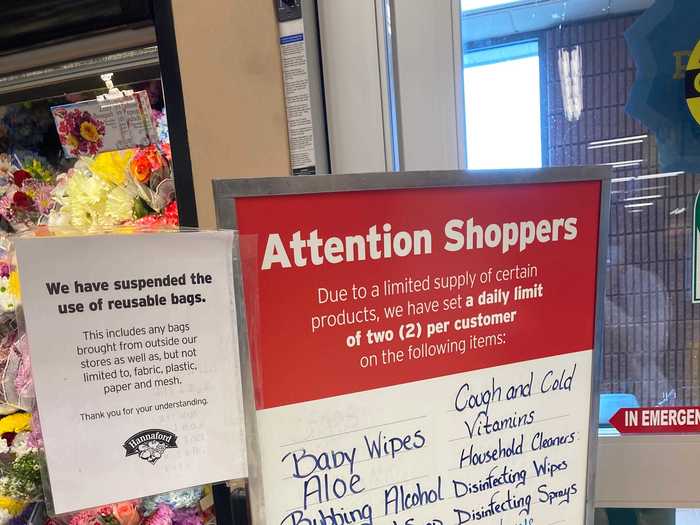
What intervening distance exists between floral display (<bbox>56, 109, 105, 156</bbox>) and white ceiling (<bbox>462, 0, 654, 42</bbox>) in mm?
970

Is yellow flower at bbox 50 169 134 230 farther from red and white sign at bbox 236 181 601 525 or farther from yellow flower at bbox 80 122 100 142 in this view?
red and white sign at bbox 236 181 601 525

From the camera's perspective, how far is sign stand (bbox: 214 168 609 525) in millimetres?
632

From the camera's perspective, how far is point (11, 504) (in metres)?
1.21

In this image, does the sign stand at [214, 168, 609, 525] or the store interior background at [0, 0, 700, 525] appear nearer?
the sign stand at [214, 168, 609, 525]

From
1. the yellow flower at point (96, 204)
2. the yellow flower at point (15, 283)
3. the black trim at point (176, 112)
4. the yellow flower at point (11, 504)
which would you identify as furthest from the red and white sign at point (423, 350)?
the yellow flower at point (11, 504)

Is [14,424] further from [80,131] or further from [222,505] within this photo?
[80,131]

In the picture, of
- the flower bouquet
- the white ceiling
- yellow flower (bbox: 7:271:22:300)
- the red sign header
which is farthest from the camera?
the flower bouquet

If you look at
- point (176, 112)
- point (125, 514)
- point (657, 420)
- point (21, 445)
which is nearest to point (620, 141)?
point (657, 420)

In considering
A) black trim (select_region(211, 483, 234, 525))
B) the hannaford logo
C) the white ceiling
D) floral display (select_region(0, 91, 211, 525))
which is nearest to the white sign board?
the hannaford logo

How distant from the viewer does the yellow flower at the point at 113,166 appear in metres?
1.22

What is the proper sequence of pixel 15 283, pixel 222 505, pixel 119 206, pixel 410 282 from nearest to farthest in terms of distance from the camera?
pixel 15 283 < pixel 410 282 < pixel 222 505 < pixel 119 206

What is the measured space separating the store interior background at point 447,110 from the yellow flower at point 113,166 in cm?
19

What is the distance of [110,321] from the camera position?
1.80 feet

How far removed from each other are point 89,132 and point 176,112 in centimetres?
36
